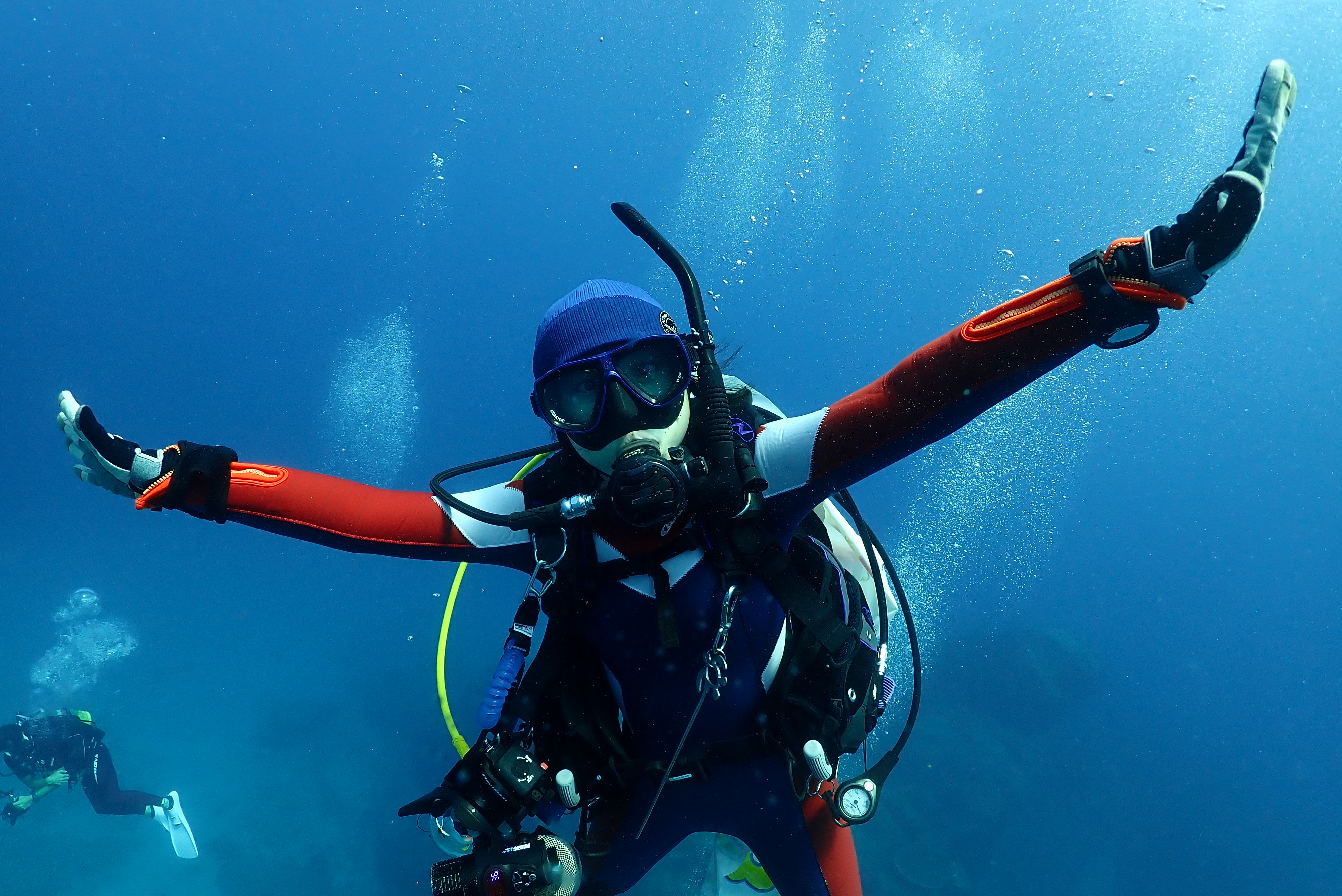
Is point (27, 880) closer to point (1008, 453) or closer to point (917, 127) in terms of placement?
point (917, 127)

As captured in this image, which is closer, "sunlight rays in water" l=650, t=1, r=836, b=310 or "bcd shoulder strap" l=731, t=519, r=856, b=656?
"bcd shoulder strap" l=731, t=519, r=856, b=656

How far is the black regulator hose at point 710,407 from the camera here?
217 centimetres

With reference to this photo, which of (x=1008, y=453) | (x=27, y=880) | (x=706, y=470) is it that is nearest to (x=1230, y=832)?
(x=706, y=470)

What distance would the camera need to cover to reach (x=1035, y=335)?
5.41 feet

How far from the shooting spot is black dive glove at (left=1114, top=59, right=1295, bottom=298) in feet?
4.47

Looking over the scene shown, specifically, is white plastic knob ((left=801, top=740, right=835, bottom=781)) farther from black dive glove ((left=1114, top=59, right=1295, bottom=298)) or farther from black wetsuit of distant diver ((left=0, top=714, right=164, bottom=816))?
black wetsuit of distant diver ((left=0, top=714, right=164, bottom=816))

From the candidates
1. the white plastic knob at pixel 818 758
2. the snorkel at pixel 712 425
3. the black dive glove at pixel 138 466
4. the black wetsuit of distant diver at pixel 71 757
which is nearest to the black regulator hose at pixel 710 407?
the snorkel at pixel 712 425

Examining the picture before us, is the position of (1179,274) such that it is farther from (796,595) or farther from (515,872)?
(515,872)

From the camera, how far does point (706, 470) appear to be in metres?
2.21

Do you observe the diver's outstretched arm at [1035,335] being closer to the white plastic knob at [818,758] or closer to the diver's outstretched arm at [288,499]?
the white plastic knob at [818,758]

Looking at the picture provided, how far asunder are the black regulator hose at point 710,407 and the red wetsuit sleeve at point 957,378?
0.29 m

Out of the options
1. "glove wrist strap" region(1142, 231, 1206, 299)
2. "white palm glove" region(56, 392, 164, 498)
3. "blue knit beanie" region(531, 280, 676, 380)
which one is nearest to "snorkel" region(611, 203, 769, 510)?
"blue knit beanie" region(531, 280, 676, 380)

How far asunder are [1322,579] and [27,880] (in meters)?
57.4

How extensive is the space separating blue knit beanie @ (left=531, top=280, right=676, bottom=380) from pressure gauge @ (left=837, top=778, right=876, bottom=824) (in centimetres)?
198
